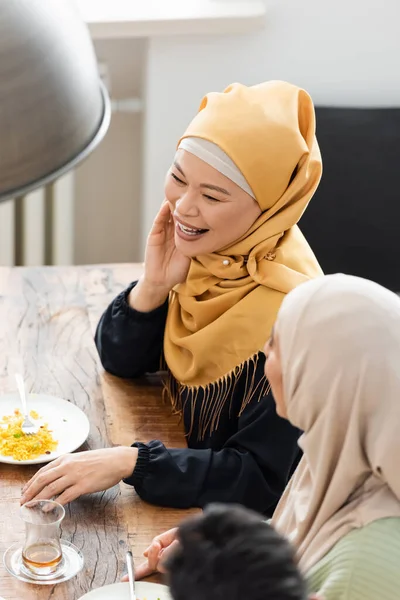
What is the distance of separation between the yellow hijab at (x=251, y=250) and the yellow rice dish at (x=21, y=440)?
11.3 inches

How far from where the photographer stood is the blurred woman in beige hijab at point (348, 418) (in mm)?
1243

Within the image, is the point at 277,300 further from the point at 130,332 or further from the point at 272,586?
the point at 272,586

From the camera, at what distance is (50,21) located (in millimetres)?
627

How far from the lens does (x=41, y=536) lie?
1494mm

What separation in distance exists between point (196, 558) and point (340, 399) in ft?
1.70

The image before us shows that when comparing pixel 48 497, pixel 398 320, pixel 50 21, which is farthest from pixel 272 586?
pixel 48 497

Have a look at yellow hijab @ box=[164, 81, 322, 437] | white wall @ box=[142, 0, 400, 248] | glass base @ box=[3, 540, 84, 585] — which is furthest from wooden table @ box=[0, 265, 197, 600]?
white wall @ box=[142, 0, 400, 248]

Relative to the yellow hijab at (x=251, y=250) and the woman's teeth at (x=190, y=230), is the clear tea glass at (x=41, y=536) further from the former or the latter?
the woman's teeth at (x=190, y=230)

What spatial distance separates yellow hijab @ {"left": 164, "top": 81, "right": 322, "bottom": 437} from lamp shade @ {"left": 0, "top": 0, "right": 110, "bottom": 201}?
3.93 feet

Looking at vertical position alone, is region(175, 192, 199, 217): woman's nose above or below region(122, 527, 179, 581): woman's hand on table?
above

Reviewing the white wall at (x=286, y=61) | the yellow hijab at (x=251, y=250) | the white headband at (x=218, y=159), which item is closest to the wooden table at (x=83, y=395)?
the yellow hijab at (x=251, y=250)

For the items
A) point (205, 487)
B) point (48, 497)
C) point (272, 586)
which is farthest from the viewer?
point (205, 487)

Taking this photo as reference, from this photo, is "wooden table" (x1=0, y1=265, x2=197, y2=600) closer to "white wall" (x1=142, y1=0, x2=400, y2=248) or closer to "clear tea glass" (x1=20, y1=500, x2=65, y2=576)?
"clear tea glass" (x1=20, y1=500, x2=65, y2=576)

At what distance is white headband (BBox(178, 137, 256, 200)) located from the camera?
185 centimetres
